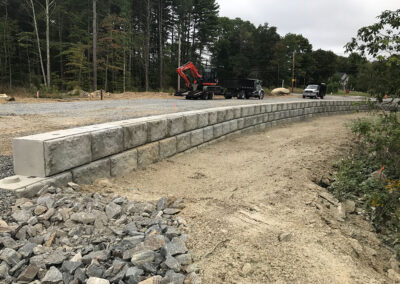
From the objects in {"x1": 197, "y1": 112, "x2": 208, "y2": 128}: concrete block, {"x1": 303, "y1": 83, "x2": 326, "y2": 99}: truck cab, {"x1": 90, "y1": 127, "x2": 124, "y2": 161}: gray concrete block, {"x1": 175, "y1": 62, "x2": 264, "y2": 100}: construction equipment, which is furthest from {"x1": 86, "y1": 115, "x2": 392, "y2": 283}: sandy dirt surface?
{"x1": 303, "y1": 83, "x2": 326, "y2": 99}: truck cab

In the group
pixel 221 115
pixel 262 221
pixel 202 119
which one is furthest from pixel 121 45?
pixel 262 221

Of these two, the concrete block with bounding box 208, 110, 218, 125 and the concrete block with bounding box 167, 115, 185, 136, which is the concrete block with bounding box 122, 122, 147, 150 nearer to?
the concrete block with bounding box 167, 115, 185, 136

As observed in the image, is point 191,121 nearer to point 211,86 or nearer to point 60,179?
point 60,179

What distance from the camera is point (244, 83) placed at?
2839 cm

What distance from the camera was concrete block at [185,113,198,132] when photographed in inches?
275

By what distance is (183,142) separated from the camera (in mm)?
6906

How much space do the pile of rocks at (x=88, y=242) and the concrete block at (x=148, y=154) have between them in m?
1.91

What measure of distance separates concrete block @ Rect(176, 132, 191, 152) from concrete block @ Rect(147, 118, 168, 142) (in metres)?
0.59

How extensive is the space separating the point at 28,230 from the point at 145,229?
105 cm

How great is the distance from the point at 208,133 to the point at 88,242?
18.8 ft

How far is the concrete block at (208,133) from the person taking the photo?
7977mm

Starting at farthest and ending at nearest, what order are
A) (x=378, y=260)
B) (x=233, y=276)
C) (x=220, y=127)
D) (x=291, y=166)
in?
(x=220, y=127), (x=291, y=166), (x=378, y=260), (x=233, y=276)

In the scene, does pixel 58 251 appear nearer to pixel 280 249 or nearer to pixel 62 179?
pixel 62 179

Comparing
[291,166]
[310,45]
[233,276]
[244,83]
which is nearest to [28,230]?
[233,276]
